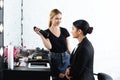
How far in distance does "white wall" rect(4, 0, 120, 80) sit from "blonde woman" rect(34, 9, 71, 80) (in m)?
0.77

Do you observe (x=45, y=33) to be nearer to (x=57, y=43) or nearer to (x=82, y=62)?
(x=57, y=43)

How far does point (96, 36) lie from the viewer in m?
3.41

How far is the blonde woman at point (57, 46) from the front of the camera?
7.83ft

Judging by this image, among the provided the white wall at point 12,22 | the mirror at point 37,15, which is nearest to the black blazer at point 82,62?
the white wall at point 12,22

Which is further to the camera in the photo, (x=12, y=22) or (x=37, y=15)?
(x=37, y=15)

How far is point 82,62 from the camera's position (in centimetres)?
182

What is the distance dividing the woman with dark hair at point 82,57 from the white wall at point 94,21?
143cm

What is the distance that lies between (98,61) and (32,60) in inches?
53.9

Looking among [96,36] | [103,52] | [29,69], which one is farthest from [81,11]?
[29,69]

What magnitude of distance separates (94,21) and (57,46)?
1081 mm

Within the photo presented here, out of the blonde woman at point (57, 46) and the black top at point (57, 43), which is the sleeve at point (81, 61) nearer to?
the blonde woman at point (57, 46)

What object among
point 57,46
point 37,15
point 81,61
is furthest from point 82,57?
point 37,15

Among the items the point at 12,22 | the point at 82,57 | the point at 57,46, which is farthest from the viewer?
the point at 12,22

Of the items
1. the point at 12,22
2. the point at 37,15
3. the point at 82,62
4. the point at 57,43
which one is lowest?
the point at 82,62
